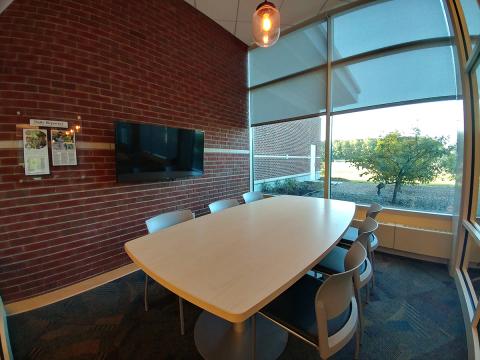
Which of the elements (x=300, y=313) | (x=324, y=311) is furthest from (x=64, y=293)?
(x=324, y=311)

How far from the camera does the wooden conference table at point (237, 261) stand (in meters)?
0.85

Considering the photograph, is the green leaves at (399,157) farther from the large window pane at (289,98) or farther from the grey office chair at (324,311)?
the grey office chair at (324,311)

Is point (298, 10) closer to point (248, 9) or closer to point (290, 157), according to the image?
point (248, 9)

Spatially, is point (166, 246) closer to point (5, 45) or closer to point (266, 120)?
point (5, 45)

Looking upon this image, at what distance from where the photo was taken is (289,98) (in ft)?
12.4

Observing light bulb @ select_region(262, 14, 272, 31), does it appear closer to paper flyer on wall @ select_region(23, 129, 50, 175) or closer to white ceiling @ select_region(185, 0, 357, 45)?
white ceiling @ select_region(185, 0, 357, 45)

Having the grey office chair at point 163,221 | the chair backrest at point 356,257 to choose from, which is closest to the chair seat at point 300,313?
the chair backrest at point 356,257

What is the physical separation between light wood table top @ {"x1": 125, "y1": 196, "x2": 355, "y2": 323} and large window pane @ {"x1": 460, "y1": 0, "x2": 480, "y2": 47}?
1.98 metres

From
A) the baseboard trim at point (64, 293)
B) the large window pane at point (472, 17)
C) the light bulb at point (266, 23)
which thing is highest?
the large window pane at point (472, 17)

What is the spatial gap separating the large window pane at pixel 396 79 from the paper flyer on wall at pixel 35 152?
376 cm

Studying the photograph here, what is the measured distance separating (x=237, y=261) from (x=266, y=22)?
6.10 feet

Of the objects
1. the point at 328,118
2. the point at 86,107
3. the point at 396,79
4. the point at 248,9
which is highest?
the point at 248,9

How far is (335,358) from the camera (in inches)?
54.3

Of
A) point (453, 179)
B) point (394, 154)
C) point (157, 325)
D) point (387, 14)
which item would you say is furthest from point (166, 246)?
point (387, 14)
